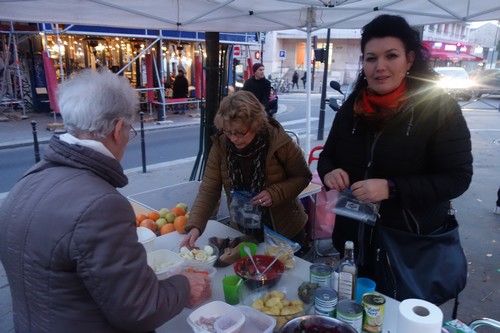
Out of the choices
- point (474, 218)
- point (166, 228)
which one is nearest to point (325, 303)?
point (166, 228)

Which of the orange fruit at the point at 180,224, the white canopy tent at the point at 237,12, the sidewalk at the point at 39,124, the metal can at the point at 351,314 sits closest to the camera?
the metal can at the point at 351,314

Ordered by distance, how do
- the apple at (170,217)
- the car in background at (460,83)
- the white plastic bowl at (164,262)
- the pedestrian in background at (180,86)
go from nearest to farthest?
the white plastic bowl at (164,262)
the apple at (170,217)
the pedestrian in background at (180,86)
the car in background at (460,83)

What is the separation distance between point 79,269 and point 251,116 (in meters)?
1.52

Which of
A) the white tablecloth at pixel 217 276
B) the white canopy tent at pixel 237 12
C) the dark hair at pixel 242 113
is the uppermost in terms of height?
the white canopy tent at pixel 237 12

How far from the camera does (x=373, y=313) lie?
1352 mm

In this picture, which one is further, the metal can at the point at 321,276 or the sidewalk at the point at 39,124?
the sidewalk at the point at 39,124

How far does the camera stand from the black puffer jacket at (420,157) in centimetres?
159

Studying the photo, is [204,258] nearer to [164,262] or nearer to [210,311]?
[164,262]

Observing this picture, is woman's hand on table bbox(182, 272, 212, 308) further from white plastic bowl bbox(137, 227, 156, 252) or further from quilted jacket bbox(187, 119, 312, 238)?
quilted jacket bbox(187, 119, 312, 238)

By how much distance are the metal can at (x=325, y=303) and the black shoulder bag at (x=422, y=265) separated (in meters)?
0.40

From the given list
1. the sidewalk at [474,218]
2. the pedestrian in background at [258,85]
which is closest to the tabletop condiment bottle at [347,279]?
the sidewalk at [474,218]

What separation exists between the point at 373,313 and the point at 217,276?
813 mm

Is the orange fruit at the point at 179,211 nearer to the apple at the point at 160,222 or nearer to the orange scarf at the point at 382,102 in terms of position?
the apple at the point at 160,222

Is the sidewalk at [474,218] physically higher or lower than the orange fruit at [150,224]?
lower
